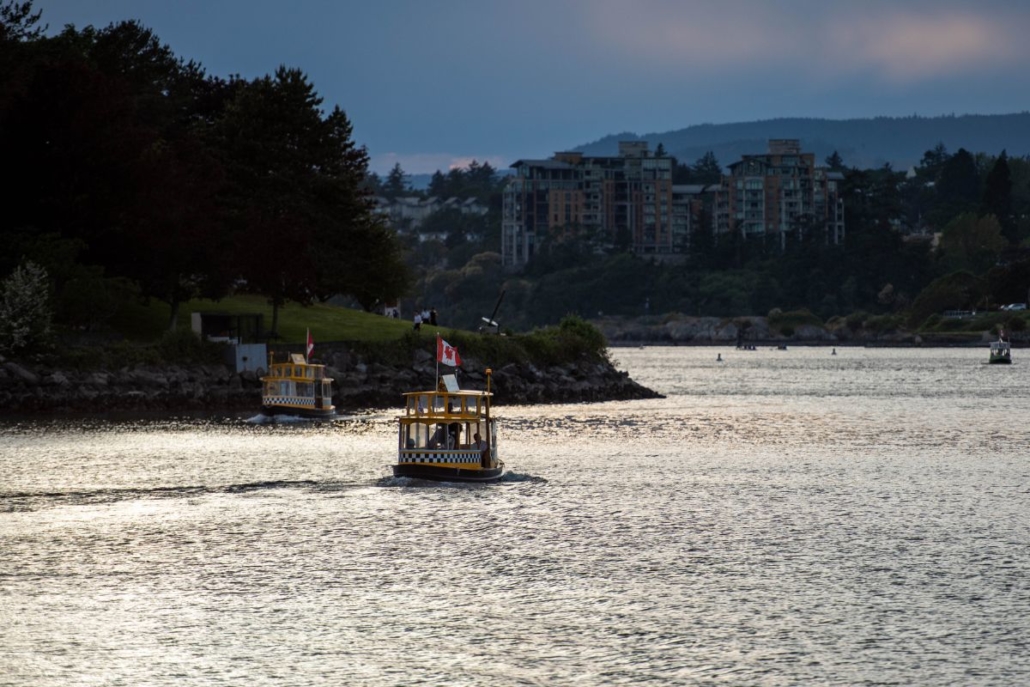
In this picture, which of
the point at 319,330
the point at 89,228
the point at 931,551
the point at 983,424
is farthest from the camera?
the point at 319,330

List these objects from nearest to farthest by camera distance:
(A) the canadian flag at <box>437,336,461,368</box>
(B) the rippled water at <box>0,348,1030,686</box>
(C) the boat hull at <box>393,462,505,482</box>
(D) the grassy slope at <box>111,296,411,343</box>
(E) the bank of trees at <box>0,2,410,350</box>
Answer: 1. (B) the rippled water at <box>0,348,1030,686</box>
2. (A) the canadian flag at <box>437,336,461,368</box>
3. (C) the boat hull at <box>393,462,505,482</box>
4. (E) the bank of trees at <box>0,2,410,350</box>
5. (D) the grassy slope at <box>111,296,411,343</box>

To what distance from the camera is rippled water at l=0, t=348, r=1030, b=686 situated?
29094mm

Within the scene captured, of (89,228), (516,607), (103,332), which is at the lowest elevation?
(516,607)

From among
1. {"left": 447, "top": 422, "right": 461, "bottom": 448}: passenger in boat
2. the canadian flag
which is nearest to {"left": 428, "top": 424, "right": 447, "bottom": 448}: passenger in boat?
{"left": 447, "top": 422, "right": 461, "bottom": 448}: passenger in boat

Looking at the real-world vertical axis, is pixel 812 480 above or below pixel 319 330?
below

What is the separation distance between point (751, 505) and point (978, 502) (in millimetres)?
8211

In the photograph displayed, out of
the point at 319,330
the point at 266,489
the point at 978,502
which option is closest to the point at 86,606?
the point at 266,489

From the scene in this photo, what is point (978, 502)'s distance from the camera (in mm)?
52719

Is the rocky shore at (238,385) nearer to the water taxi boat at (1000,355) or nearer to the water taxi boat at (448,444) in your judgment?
the water taxi boat at (448,444)

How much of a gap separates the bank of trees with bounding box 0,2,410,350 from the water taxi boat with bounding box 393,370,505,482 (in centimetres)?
4575

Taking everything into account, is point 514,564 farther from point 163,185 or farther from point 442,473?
point 163,185

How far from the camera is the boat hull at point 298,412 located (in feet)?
279

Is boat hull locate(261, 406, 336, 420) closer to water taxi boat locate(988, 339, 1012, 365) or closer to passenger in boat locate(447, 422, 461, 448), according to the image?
passenger in boat locate(447, 422, 461, 448)

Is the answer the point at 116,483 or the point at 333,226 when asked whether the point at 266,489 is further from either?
the point at 333,226
